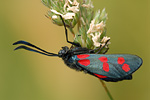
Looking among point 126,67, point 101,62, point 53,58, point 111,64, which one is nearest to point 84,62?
point 101,62

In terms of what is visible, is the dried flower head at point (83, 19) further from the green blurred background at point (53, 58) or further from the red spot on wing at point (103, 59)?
the green blurred background at point (53, 58)

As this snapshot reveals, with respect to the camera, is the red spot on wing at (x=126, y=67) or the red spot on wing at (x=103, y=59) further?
the red spot on wing at (x=103, y=59)

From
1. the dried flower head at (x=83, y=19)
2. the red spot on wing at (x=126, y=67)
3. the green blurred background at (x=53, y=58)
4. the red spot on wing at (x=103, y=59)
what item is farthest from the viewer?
the green blurred background at (x=53, y=58)

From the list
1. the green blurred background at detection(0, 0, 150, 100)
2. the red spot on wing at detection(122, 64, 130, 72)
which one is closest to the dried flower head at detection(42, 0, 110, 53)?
the red spot on wing at detection(122, 64, 130, 72)

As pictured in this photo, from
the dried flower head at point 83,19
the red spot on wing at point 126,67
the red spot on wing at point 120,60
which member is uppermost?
the dried flower head at point 83,19

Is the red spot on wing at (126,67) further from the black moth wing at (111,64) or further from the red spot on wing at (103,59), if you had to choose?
the red spot on wing at (103,59)

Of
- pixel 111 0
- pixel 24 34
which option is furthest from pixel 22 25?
pixel 111 0

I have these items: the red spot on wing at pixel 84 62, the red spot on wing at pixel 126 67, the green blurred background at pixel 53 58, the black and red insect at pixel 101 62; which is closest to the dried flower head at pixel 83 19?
the black and red insect at pixel 101 62

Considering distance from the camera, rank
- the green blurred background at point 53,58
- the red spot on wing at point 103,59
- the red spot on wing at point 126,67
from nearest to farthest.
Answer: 1. the red spot on wing at point 126,67
2. the red spot on wing at point 103,59
3. the green blurred background at point 53,58

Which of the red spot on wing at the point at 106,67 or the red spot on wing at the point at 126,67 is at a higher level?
the red spot on wing at the point at 106,67
